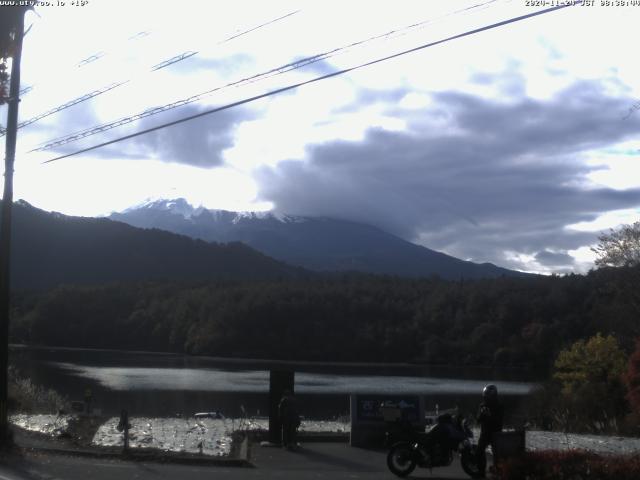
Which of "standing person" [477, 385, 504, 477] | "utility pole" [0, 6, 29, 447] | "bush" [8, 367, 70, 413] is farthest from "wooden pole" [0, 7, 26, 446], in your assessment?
"standing person" [477, 385, 504, 477]

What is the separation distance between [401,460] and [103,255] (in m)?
156

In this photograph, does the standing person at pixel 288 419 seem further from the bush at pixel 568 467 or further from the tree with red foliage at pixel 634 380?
the tree with red foliage at pixel 634 380

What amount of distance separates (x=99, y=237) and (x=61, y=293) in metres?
53.0

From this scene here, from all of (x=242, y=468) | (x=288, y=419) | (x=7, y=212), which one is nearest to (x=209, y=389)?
(x=7, y=212)

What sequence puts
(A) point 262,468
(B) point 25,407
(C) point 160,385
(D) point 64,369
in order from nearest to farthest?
1. (A) point 262,468
2. (B) point 25,407
3. (C) point 160,385
4. (D) point 64,369

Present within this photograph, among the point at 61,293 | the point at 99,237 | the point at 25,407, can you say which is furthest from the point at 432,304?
the point at 25,407

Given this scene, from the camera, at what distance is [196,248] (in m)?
187

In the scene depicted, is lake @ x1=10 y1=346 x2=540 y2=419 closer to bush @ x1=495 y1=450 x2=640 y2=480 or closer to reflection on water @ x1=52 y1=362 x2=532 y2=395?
reflection on water @ x1=52 y1=362 x2=532 y2=395

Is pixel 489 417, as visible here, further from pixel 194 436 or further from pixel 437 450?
pixel 194 436

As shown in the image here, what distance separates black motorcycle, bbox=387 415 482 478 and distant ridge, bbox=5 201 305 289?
129 m

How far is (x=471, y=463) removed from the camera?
44.8 feet

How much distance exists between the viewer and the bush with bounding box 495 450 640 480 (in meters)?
10.8

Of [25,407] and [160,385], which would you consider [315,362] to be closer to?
[160,385]

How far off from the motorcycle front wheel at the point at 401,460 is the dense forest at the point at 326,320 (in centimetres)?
7451
